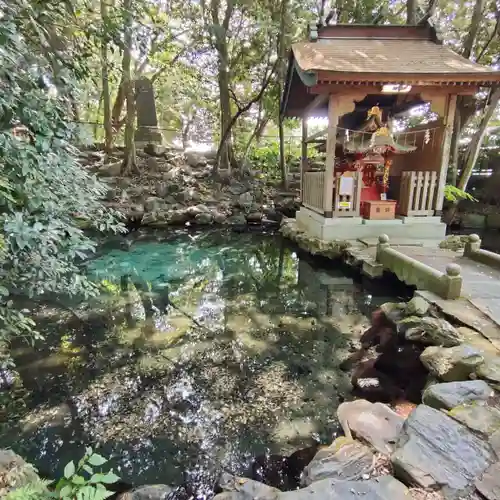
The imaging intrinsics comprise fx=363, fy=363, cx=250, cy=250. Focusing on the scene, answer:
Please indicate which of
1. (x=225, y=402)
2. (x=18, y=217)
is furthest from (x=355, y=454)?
(x=18, y=217)

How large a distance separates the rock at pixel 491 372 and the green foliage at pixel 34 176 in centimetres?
321

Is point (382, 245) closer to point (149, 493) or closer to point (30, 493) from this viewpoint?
point (149, 493)

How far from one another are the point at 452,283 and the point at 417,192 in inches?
159

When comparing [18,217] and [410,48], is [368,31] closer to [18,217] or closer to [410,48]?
[410,48]

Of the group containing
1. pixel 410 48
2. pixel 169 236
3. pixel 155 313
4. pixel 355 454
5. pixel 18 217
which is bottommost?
pixel 169 236

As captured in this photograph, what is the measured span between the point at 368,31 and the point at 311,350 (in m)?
8.11

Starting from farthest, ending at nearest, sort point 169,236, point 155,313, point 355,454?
point 169,236, point 155,313, point 355,454

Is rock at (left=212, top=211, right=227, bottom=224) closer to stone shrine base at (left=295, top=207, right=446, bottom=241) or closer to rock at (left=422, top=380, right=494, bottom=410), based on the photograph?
stone shrine base at (left=295, top=207, right=446, bottom=241)

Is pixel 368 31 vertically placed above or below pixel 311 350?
above

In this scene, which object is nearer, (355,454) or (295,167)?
(355,454)

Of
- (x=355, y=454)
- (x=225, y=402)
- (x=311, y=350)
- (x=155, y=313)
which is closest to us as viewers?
(x=355, y=454)

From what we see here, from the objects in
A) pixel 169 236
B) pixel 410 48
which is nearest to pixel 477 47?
pixel 410 48

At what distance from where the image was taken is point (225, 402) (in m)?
3.47

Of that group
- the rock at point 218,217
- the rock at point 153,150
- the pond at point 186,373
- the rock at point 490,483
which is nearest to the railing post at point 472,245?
the pond at point 186,373
